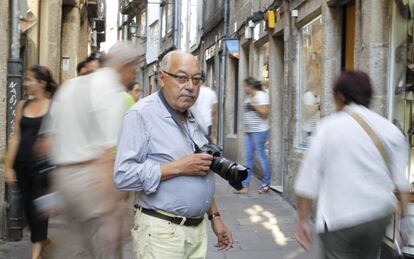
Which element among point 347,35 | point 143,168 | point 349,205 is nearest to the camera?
point 143,168

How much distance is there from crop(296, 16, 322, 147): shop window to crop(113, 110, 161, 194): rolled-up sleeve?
6029 millimetres

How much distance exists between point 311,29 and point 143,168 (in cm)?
672

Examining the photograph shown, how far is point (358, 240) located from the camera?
142 inches

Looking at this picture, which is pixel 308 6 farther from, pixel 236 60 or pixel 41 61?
pixel 236 60

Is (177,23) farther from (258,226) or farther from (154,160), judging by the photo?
(154,160)

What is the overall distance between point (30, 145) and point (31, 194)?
16.7 inches

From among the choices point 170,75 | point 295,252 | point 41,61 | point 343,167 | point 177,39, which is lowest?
point 295,252

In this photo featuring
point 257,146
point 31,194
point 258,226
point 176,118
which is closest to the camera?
point 176,118

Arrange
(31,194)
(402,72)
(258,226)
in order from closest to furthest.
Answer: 1. (31,194)
2. (402,72)
3. (258,226)

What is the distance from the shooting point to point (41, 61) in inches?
405

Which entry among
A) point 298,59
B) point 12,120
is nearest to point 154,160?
point 12,120

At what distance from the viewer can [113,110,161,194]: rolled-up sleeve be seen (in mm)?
3105

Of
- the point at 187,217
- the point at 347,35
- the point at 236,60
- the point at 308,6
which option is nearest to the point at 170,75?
the point at 187,217

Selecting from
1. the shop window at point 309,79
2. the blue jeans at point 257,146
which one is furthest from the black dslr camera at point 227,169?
the blue jeans at point 257,146
